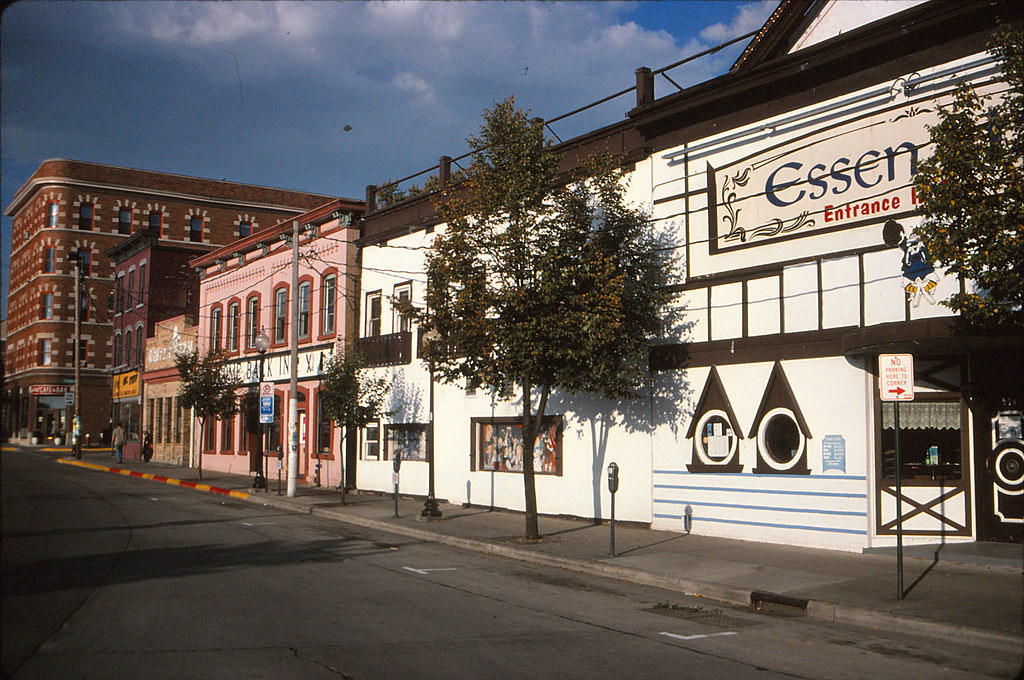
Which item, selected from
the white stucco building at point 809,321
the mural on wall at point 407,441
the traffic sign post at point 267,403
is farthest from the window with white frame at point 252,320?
the white stucco building at point 809,321

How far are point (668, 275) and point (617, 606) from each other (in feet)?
26.9

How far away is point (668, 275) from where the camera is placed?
56.1ft

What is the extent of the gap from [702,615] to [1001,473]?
19.6 feet

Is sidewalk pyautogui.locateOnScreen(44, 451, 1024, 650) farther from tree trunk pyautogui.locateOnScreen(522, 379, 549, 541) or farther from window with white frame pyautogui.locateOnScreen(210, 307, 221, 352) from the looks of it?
window with white frame pyautogui.locateOnScreen(210, 307, 221, 352)

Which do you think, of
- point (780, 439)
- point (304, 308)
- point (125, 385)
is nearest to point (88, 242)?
point (125, 385)

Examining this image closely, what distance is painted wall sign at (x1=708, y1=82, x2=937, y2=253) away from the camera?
1372 centimetres

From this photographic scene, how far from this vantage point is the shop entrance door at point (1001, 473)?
1286 centimetres

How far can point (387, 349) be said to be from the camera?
2531 cm

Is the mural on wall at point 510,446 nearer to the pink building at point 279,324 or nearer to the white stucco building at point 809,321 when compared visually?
the white stucco building at point 809,321

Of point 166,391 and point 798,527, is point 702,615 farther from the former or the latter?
point 166,391

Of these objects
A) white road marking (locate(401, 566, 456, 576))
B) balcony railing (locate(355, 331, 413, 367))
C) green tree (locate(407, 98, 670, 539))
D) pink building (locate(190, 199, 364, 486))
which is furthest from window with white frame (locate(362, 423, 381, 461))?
white road marking (locate(401, 566, 456, 576))

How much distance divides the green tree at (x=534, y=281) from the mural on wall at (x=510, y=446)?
3.35 metres

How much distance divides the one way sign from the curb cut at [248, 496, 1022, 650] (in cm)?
244

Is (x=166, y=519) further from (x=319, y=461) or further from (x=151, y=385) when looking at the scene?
(x=151, y=385)
